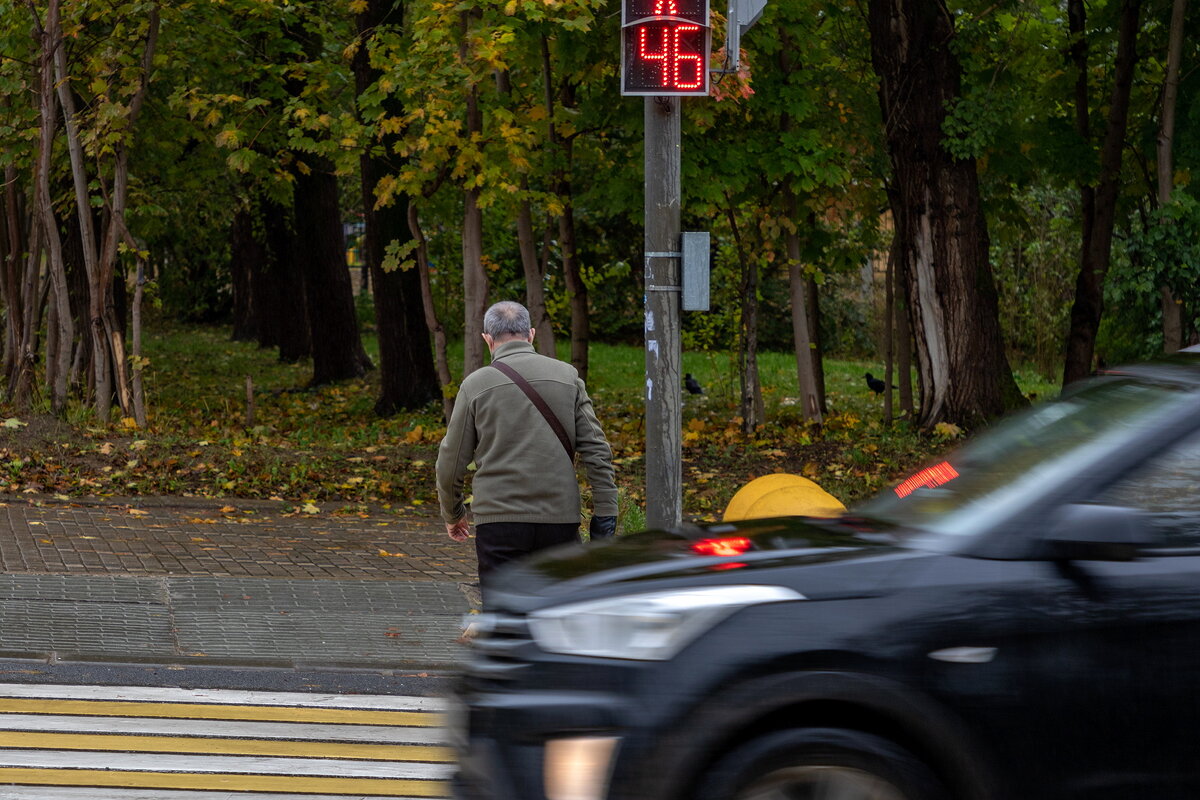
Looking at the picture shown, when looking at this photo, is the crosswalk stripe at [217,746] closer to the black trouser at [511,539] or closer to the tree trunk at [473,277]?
the black trouser at [511,539]

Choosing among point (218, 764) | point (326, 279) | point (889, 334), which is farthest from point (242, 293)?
point (218, 764)

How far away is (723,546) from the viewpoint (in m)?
4.27

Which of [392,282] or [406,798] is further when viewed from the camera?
[392,282]

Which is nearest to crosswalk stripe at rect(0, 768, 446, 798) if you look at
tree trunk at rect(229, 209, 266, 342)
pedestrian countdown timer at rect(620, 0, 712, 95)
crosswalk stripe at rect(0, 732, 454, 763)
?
crosswalk stripe at rect(0, 732, 454, 763)

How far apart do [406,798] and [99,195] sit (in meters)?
13.5

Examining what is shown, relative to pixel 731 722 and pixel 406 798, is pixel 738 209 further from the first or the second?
pixel 731 722

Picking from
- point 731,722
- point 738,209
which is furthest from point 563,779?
point 738,209

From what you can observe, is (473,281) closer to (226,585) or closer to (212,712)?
(226,585)

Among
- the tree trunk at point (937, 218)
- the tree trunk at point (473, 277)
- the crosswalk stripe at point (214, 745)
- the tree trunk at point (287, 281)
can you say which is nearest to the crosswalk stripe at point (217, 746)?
the crosswalk stripe at point (214, 745)

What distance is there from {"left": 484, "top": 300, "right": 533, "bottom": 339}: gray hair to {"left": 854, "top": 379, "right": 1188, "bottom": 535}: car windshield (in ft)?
6.72

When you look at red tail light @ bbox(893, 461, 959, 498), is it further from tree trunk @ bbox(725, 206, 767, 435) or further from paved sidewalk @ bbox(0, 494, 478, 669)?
tree trunk @ bbox(725, 206, 767, 435)

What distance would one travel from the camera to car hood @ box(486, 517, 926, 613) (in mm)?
3848

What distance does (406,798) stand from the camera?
5.40 metres

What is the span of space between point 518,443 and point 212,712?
186 cm
